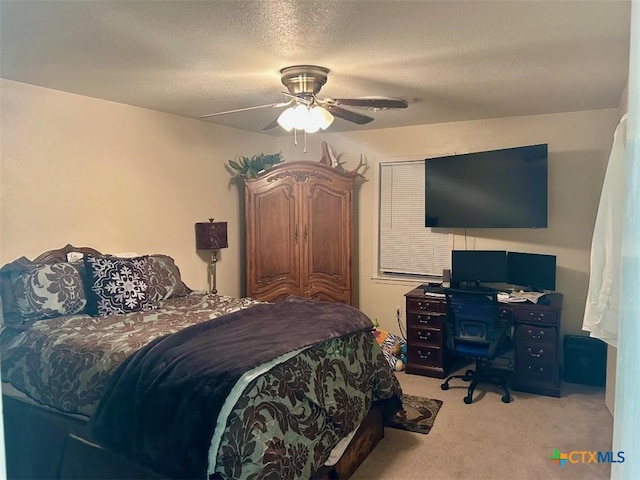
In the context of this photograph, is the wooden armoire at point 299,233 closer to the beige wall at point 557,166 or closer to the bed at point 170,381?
the beige wall at point 557,166

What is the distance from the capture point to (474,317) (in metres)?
3.72

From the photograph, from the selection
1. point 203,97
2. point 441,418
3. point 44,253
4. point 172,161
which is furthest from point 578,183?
point 44,253

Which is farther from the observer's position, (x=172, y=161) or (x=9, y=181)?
(x=172, y=161)

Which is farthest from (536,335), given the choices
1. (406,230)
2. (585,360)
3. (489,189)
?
(406,230)

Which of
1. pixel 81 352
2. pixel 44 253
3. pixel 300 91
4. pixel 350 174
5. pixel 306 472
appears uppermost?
pixel 300 91

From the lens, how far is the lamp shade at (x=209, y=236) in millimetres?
4621

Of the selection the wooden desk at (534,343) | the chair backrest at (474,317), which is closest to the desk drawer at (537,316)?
the wooden desk at (534,343)

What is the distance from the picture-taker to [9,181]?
3182 millimetres

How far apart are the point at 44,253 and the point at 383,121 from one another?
10.6 ft

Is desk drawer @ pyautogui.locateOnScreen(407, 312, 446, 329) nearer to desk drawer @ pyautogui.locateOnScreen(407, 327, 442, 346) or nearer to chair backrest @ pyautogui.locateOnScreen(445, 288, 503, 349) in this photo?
desk drawer @ pyautogui.locateOnScreen(407, 327, 442, 346)

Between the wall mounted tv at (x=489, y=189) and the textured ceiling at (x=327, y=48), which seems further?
the wall mounted tv at (x=489, y=189)

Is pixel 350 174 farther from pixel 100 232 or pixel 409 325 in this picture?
pixel 100 232

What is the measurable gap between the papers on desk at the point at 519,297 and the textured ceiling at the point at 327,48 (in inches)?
64.9

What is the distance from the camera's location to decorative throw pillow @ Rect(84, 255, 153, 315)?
10.9 feet
